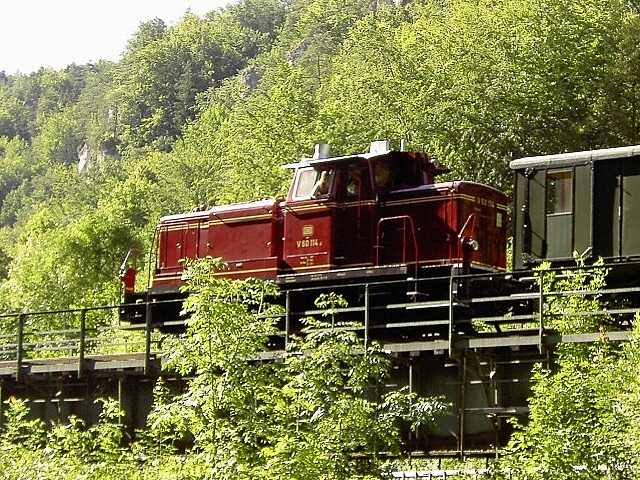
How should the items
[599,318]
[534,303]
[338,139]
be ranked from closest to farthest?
[599,318] → [534,303] → [338,139]

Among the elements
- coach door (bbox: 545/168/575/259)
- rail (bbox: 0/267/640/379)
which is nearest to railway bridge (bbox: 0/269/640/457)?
rail (bbox: 0/267/640/379)

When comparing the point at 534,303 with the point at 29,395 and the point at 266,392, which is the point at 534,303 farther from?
the point at 29,395

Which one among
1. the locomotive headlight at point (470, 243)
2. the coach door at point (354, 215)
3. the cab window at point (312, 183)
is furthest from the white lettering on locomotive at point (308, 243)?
the locomotive headlight at point (470, 243)

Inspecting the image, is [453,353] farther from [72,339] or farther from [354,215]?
[72,339]

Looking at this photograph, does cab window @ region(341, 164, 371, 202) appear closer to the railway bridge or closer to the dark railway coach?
the railway bridge

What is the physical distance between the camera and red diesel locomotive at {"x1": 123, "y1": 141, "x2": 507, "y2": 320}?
29.2 meters

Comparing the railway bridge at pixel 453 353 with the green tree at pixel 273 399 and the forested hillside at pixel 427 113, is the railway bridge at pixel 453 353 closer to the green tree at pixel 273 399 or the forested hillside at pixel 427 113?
the green tree at pixel 273 399

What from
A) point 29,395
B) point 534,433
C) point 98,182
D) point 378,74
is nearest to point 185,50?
point 98,182

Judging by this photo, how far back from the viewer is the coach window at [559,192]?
97.0 feet

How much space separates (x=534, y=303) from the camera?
96.2 ft

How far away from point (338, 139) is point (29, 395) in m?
25.6

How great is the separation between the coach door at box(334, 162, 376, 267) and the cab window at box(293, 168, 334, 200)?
270mm

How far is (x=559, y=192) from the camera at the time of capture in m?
29.8

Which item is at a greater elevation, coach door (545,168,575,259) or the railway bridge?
coach door (545,168,575,259)
